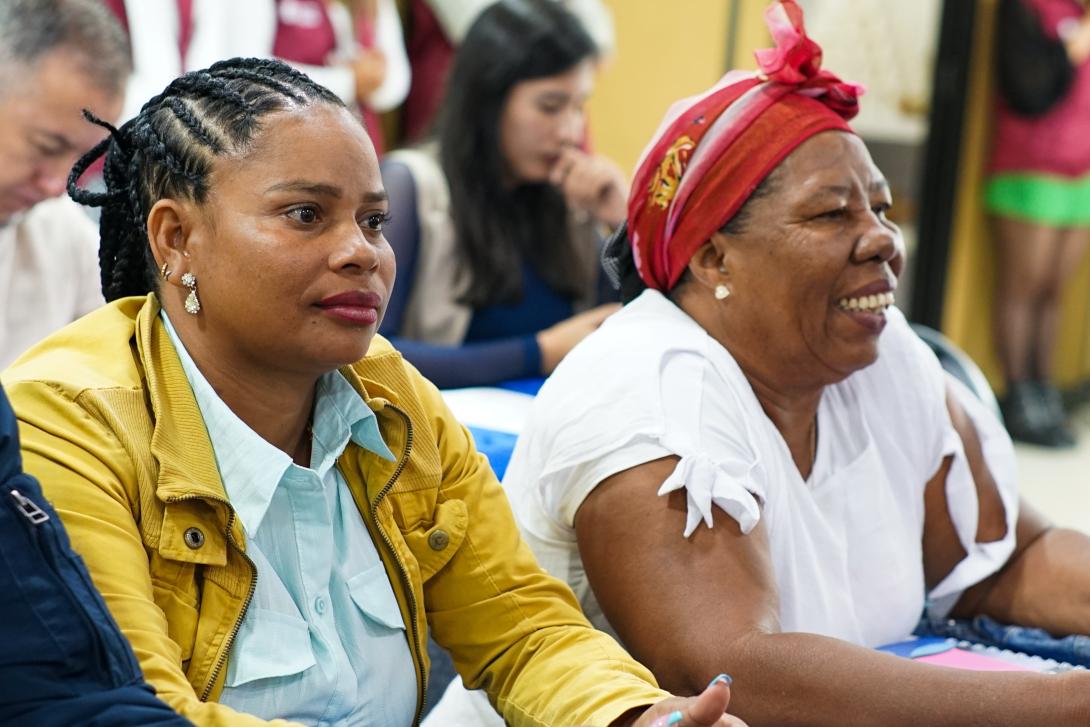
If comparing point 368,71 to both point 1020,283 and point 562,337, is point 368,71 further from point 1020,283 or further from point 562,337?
point 1020,283

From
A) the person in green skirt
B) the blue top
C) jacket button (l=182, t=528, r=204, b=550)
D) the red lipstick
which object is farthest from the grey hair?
the person in green skirt

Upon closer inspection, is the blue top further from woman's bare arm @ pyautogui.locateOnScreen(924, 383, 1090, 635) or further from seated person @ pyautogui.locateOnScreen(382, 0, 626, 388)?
woman's bare arm @ pyautogui.locateOnScreen(924, 383, 1090, 635)

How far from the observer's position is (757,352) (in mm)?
2027

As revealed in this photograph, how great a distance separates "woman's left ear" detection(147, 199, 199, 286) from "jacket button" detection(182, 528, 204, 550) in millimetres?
271

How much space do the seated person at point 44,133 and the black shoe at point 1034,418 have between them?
4.17 metres

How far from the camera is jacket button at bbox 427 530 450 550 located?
1.57m

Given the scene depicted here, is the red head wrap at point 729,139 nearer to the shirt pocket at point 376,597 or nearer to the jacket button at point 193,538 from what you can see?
the shirt pocket at point 376,597

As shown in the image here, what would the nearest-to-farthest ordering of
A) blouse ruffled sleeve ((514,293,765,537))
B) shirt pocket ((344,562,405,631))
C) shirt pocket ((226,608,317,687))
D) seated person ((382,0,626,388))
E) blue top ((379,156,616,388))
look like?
shirt pocket ((226,608,317,687))
shirt pocket ((344,562,405,631))
blouse ruffled sleeve ((514,293,765,537))
blue top ((379,156,616,388))
seated person ((382,0,626,388))

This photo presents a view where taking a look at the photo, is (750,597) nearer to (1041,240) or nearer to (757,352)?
(757,352)

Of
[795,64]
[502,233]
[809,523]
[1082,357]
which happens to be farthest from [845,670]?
[1082,357]

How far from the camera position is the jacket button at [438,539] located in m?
1.57

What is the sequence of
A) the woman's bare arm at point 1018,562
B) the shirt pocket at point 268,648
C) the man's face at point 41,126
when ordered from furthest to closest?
the man's face at point 41,126 < the woman's bare arm at point 1018,562 < the shirt pocket at point 268,648

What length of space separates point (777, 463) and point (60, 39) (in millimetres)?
1536

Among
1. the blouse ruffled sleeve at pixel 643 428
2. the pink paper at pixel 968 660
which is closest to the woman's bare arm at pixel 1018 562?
the pink paper at pixel 968 660
